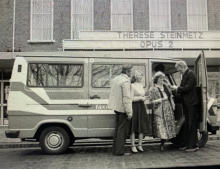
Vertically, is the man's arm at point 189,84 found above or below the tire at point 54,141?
above

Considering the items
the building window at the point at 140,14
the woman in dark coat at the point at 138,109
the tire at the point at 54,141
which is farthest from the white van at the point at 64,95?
the building window at the point at 140,14

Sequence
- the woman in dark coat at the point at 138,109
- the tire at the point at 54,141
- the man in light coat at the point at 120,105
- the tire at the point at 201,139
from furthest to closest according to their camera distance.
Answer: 1. the tire at the point at 201,139
2. the tire at the point at 54,141
3. the woman in dark coat at the point at 138,109
4. the man in light coat at the point at 120,105

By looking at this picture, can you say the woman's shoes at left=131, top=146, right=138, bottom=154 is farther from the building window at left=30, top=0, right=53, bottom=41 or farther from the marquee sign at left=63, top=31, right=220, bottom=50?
the building window at left=30, top=0, right=53, bottom=41

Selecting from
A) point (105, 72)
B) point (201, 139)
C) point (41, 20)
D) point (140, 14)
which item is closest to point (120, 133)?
point (105, 72)

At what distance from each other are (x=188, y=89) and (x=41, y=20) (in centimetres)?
1219

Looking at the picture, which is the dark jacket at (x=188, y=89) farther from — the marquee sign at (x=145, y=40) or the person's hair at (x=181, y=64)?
the marquee sign at (x=145, y=40)

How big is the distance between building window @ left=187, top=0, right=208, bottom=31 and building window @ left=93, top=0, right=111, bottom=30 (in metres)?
4.47

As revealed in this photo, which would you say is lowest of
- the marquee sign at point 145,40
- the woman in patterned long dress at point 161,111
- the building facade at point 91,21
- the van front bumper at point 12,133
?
the van front bumper at point 12,133

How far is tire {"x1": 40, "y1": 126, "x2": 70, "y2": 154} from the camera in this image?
8156mm

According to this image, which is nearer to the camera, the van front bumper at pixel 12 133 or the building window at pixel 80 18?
the van front bumper at pixel 12 133

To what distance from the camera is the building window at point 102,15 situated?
1828 centimetres

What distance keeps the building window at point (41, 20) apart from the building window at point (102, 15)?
8.08 ft

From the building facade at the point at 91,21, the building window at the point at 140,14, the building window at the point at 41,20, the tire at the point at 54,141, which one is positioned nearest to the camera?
the tire at the point at 54,141

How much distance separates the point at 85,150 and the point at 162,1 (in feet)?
39.6
